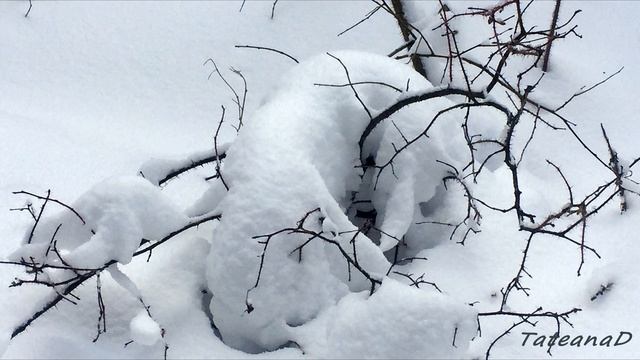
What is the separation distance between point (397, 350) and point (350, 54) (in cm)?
132

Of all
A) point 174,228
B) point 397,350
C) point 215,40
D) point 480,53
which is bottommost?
point 397,350

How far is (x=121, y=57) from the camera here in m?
4.62

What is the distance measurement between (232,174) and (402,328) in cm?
85

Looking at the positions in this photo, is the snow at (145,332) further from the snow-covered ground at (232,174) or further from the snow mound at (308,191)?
the snow mound at (308,191)

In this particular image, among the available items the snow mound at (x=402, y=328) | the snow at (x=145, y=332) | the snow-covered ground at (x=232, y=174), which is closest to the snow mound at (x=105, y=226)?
the snow-covered ground at (x=232, y=174)

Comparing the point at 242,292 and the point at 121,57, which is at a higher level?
the point at 121,57

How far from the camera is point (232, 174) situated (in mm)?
2400

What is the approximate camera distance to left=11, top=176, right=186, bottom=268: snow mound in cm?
218

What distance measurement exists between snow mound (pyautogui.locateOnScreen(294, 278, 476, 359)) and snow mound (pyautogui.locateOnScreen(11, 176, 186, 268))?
76cm

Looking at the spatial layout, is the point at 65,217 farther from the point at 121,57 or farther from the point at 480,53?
the point at 480,53

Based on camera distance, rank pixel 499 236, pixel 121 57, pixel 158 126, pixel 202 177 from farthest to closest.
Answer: pixel 121 57, pixel 158 126, pixel 202 177, pixel 499 236

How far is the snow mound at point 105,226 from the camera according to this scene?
85.7 inches

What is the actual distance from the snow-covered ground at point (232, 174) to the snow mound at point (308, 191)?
0.03 ft

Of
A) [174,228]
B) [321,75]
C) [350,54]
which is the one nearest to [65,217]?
[174,228]
